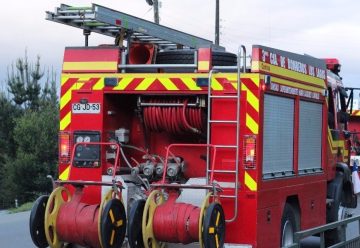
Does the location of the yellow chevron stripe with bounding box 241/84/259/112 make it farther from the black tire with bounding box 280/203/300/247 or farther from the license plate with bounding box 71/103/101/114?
the license plate with bounding box 71/103/101/114

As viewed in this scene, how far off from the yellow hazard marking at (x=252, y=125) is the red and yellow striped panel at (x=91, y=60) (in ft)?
5.69

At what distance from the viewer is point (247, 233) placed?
751 centimetres

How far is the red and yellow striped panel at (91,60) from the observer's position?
8141 mm

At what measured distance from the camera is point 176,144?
24.9ft

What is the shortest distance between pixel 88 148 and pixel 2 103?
34532 mm

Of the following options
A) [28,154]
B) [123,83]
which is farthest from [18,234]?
[28,154]

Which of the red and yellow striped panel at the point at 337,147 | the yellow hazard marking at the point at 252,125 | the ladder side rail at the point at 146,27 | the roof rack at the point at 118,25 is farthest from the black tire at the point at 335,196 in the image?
the yellow hazard marking at the point at 252,125

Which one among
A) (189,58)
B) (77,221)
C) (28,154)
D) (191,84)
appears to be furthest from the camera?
(28,154)

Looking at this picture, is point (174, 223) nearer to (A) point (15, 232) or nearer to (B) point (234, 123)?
(B) point (234, 123)

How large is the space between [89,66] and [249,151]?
2.22 m

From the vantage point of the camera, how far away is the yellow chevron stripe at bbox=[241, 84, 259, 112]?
24.7ft

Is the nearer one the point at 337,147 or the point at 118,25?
the point at 118,25

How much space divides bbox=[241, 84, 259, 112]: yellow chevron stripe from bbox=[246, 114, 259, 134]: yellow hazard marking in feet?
0.41

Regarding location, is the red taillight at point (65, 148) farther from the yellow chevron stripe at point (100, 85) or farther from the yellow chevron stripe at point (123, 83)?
the yellow chevron stripe at point (123, 83)
